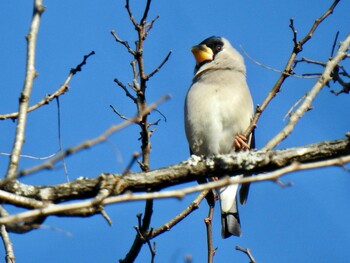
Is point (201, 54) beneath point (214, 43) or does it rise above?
beneath

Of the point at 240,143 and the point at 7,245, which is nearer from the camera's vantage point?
the point at 7,245

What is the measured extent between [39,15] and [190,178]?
142 centimetres

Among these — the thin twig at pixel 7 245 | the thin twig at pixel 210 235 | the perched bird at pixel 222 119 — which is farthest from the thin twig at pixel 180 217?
the perched bird at pixel 222 119

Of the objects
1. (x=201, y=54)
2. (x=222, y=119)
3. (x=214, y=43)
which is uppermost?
(x=214, y=43)

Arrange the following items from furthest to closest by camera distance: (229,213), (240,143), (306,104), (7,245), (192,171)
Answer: (229,213), (240,143), (306,104), (192,171), (7,245)

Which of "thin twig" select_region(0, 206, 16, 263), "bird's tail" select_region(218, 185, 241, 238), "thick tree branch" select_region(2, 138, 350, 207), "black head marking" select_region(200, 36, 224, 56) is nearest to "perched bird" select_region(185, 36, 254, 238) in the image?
"bird's tail" select_region(218, 185, 241, 238)

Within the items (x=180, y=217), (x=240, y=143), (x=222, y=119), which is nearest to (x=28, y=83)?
(x=180, y=217)

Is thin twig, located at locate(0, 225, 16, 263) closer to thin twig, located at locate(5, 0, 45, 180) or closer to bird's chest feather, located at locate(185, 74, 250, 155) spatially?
thin twig, located at locate(5, 0, 45, 180)

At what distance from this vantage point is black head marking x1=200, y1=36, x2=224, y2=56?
319 inches

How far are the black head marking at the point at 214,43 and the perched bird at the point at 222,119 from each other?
2.43 ft

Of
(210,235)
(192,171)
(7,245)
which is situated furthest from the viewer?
(210,235)

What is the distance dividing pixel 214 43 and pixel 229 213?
2171mm

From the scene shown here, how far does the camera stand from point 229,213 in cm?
712

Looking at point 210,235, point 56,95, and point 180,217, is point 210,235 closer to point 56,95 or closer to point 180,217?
point 180,217
